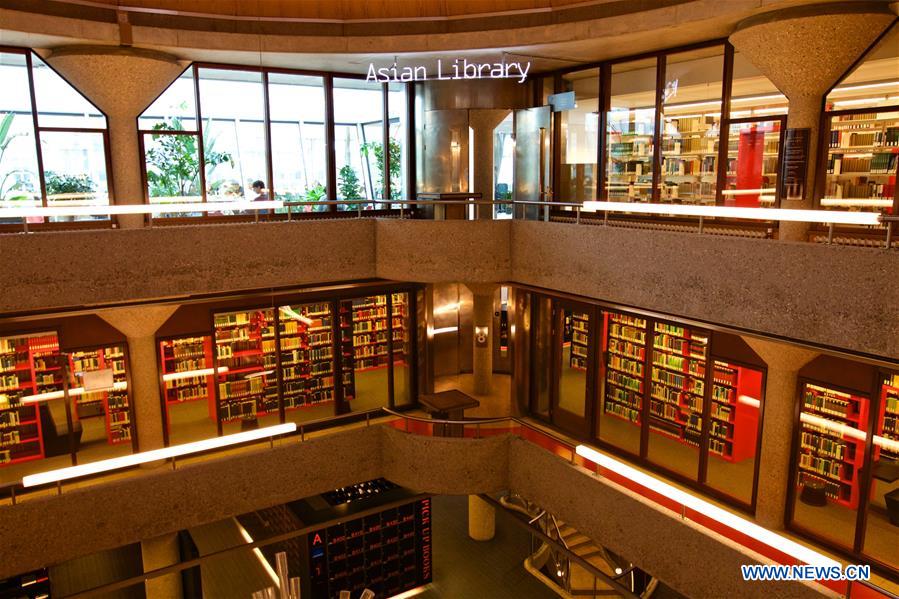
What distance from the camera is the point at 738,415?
11.3m

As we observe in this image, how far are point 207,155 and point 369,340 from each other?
16.0ft

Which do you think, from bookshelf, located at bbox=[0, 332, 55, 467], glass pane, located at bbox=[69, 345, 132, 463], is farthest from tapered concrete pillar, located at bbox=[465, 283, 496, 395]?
bookshelf, located at bbox=[0, 332, 55, 467]

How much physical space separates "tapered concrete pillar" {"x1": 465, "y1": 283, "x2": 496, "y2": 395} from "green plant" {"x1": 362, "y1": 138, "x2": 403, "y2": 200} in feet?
9.59

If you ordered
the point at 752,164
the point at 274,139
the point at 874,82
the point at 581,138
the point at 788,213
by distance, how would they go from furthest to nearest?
the point at 274,139 → the point at 581,138 → the point at 752,164 → the point at 874,82 → the point at 788,213

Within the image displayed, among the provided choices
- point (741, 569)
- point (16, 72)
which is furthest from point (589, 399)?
point (16, 72)

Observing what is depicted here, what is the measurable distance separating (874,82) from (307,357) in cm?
1054

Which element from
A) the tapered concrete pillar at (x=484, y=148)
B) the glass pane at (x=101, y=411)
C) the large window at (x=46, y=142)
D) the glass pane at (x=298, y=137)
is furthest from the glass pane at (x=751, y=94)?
the glass pane at (x=101, y=411)

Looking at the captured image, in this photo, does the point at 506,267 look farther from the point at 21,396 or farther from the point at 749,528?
the point at 21,396

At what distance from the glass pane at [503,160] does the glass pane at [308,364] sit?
4103 millimetres

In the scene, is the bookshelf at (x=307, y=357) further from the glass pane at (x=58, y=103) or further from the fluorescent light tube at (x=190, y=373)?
the glass pane at (x=58, y=103)

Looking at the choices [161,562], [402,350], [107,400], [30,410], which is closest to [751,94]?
[402,350]

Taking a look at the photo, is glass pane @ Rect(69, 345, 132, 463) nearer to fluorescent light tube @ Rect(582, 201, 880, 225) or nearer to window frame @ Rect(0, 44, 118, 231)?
window frame @ Rect(0, 44, 118, 231)

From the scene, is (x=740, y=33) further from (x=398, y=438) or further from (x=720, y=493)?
(x=398, y=438)

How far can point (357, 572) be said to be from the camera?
1341 cm
